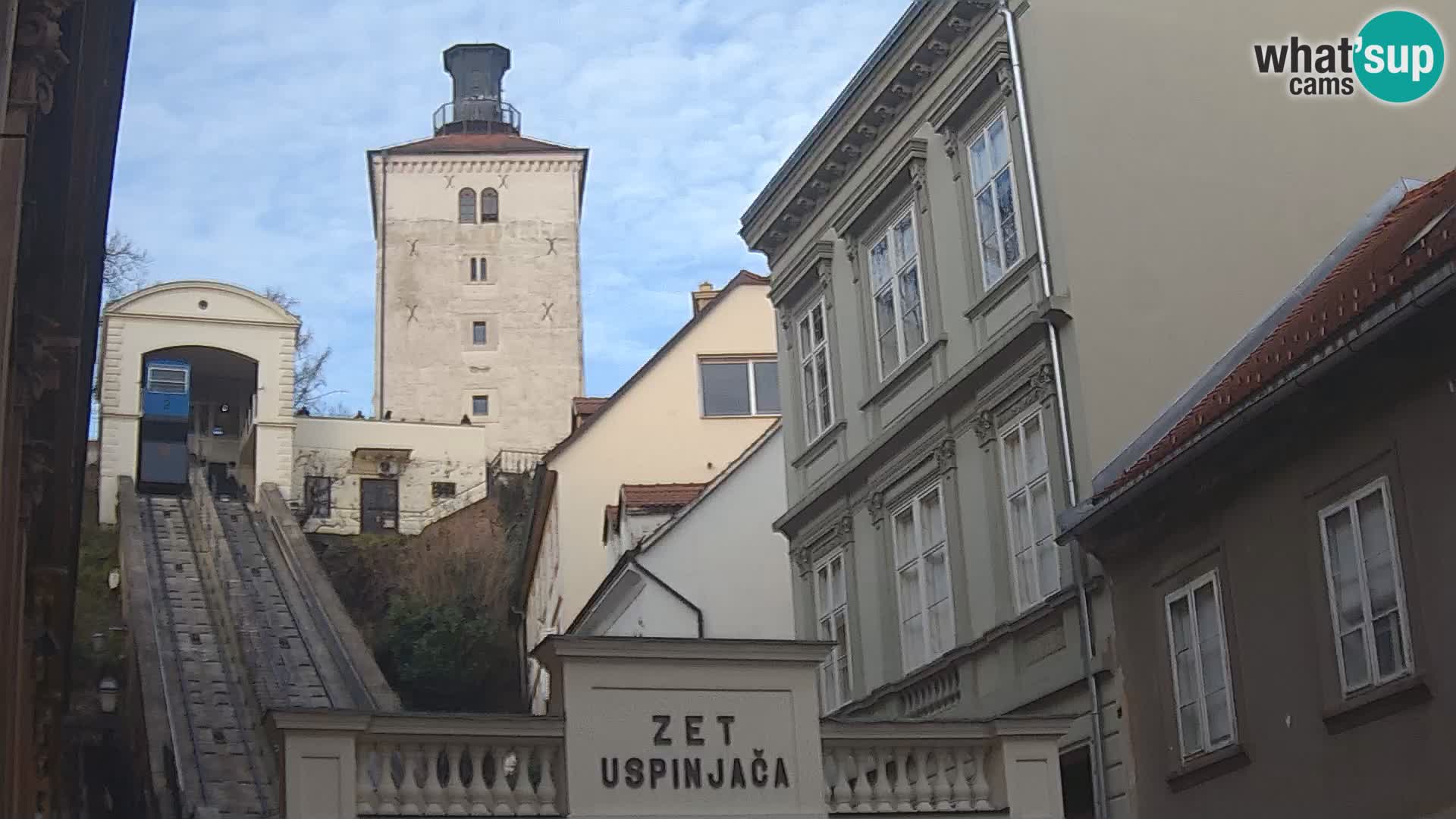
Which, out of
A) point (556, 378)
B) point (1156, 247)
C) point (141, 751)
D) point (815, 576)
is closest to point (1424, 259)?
point (1156, 247)

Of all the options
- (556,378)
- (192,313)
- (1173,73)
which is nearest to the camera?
(1173,73)

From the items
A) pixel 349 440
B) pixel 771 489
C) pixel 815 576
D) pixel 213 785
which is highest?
pixel 349 440

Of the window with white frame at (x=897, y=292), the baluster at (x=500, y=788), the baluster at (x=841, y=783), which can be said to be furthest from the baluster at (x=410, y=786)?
the window with white frame at (x=897, y=292)

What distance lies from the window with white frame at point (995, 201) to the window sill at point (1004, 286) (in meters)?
0.17

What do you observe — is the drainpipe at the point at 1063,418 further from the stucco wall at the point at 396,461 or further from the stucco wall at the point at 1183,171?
the stucco wall at the point at 396,461

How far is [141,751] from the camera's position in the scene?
2997 cm

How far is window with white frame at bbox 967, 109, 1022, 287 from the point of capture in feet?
66.5

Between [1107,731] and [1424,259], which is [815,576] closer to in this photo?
[1107,731]

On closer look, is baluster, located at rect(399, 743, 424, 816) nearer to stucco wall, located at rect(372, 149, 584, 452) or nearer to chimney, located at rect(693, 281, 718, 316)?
chimney, located at rect(693, 281, 718, 316)

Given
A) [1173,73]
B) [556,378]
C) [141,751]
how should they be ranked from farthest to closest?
[556,378] → [141,751] → [1173,73]

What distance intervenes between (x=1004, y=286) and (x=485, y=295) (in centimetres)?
6046

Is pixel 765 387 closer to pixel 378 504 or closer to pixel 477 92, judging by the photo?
pixel 378 504

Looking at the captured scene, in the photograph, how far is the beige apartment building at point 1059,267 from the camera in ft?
61.1

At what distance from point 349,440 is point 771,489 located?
3194 cm
